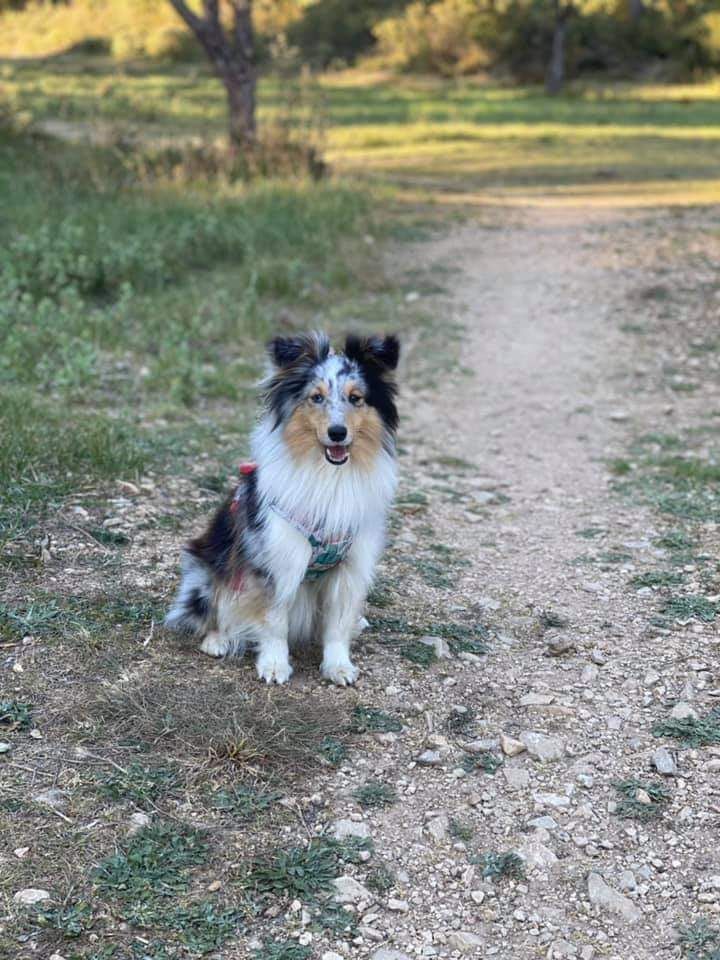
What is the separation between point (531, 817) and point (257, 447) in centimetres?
167

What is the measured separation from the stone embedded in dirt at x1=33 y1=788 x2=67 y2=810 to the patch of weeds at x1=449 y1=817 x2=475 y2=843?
3.99 ft

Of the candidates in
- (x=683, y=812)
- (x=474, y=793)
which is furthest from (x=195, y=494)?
(x=683, y=812)

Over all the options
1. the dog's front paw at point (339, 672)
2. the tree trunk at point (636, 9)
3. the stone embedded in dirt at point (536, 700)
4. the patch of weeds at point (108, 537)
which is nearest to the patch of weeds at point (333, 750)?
the dog's front paw at point (339, 672)

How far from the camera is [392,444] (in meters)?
4.53

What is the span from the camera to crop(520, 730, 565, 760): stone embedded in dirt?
423cm

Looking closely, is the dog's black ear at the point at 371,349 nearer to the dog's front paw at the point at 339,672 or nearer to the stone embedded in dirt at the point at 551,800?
the dog's front paw at the point at 339,672

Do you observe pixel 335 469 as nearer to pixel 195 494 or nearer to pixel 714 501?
pixel 195 494

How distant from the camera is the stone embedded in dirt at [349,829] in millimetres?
3730

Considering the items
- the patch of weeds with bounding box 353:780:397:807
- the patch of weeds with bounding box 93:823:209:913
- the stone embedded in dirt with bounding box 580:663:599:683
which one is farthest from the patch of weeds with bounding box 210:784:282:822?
the stone embedded in dirt with bounding box 580:663:599:683

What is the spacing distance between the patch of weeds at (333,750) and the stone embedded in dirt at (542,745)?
2.16 feet

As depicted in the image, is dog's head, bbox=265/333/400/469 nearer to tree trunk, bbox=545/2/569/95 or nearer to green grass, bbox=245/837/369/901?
green grass, bbox=245/837/369/901

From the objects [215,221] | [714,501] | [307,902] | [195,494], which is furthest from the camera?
[215,221]

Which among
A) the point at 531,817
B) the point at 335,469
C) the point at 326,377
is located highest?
the point at 326,377

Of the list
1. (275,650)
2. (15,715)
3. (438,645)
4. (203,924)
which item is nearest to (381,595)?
(438,645)
